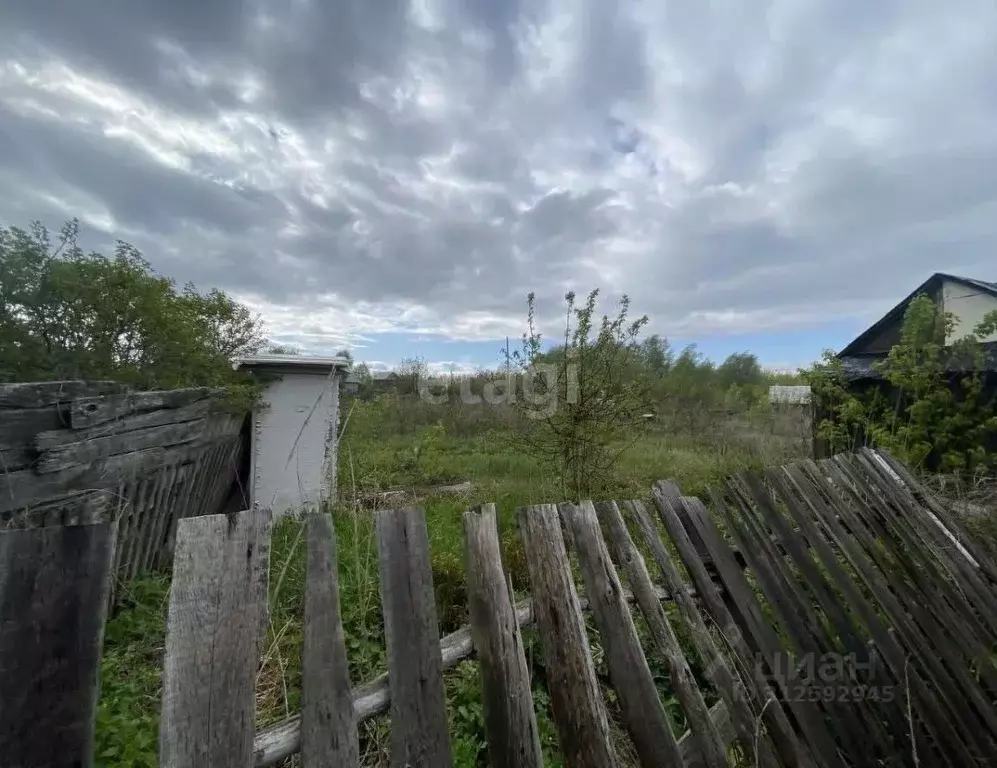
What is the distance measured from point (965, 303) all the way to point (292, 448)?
12.0m

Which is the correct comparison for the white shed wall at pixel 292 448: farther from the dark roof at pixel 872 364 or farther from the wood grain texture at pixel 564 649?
the dark roof at pixel 872 364

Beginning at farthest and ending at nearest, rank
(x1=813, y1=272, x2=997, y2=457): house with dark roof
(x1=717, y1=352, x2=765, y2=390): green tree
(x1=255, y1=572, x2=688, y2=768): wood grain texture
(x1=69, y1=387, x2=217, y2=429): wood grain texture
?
1. (x1=717, y1=352, x2=765, y2=390): green tree
2. (x1=813, y1=272, x2=997, y2=457): house with dark roof
3. (x1=69, y1=387, x2=217, y2=429): wood grain texture
4. (x1=255, y1=572, x2=688, y2=768): wood grain texture

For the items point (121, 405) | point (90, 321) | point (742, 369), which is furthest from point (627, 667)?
point (742, 369)

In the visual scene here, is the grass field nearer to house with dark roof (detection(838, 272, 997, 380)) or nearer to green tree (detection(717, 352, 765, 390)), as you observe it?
house with dark roof (detection(838, 272, 997, 380))

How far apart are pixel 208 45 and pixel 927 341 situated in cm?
857

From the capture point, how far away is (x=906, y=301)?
9492 millimetres

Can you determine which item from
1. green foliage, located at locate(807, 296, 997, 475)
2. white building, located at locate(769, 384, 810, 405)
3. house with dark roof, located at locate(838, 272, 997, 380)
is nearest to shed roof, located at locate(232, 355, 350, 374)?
green foliage, located at locate(807, 296, 997, 475)

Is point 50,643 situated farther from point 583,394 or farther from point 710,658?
point 583,394

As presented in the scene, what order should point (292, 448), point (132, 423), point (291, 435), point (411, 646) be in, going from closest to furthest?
point (411, 646) → point (132, 423) → point (292, 448) → point (291, 435)

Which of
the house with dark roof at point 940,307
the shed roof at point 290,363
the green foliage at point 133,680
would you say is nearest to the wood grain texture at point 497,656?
the green foliage at point 133,680

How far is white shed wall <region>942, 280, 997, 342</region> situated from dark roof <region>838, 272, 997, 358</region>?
10 centimetres

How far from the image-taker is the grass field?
1849 mm

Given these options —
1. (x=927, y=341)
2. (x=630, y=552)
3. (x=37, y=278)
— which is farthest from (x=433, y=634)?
(x=927, y=341)

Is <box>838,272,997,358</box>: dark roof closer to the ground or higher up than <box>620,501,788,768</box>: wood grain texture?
higher up
